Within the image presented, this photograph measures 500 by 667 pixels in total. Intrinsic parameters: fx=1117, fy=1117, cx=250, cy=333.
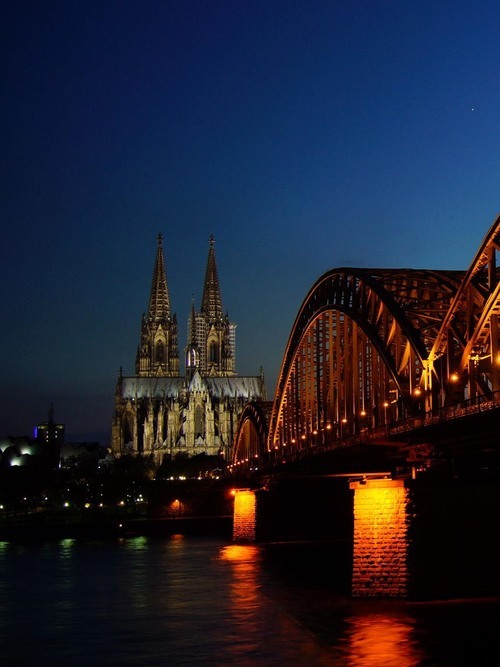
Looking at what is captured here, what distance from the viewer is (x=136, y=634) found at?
1716 inches

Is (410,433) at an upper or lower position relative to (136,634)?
upper

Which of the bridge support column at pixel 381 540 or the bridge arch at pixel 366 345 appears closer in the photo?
the bridge support column at pixel 381 540

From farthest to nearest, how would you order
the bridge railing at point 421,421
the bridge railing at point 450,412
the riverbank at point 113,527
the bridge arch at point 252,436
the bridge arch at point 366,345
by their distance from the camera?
the riverbank at point 113,527
the bridge arch at point 252,436
the bridge arch at point 366,345
the bridge railing at point 421,421
the bridge railing at point 450,412

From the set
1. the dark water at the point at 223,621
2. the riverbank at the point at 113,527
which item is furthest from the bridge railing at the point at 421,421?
the riverbank at the point at 113,527

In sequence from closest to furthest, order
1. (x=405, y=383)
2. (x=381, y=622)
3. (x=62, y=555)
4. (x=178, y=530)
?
(x=381, y=622)
(x=405, y=383)
(x=62, y=555)
(x=178, y=530)

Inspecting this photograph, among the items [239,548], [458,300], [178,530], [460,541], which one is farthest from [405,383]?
[178,530]

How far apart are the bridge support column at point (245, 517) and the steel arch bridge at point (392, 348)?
16.1ft

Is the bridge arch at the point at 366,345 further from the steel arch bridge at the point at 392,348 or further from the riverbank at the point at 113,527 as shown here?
the riverbank at the point at 113,527

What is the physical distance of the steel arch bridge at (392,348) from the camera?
146ft

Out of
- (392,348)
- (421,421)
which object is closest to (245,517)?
(392,348)

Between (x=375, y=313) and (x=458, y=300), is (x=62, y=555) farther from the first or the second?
(x=458, y=300)

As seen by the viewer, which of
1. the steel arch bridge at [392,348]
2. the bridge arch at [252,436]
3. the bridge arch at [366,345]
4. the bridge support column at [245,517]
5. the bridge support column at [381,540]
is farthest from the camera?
the bridge arch at [252,436]

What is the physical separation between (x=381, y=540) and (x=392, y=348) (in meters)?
22.3

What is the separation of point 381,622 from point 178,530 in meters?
88.5
